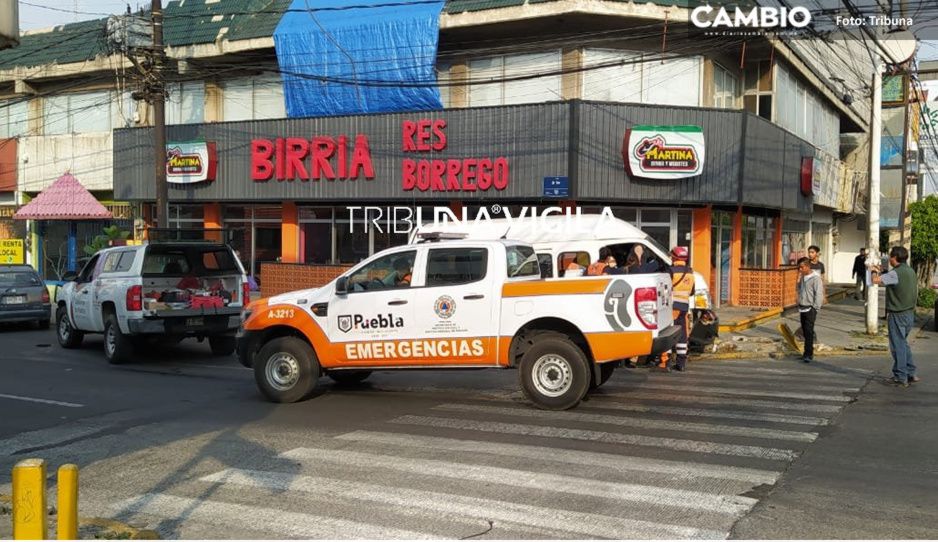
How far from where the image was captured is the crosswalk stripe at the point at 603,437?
7.38 meters

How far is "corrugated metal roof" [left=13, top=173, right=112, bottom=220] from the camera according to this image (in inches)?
1101

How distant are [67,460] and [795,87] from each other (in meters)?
25.7

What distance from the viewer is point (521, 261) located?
10008mm

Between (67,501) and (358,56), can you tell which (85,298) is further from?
(67,501)

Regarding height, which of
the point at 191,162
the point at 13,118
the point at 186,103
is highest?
the point at 13,118

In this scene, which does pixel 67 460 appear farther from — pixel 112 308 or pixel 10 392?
pixel 112 308

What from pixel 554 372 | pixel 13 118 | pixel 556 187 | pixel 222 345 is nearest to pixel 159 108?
pixel 222 345

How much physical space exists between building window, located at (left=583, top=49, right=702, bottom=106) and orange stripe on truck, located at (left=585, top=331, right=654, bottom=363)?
13606 millimetres

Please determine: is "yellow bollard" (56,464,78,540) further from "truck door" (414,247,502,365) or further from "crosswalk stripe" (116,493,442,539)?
"truck door" (414,247,502,365)

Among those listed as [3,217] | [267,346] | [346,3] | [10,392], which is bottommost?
[10,392]

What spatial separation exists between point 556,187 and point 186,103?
13.6 meters

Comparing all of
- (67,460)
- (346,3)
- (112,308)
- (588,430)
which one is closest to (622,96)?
(346,3)

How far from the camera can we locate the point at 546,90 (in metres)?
22.0

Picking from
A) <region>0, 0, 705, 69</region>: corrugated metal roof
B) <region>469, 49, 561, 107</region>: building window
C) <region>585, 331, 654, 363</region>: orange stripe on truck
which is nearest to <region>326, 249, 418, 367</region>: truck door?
<region>585, 331, 654, 363</region>: orange stripe on truck
